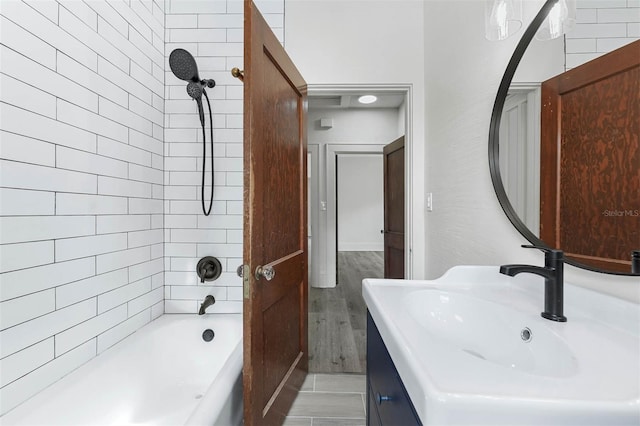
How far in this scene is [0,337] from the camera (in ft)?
2.84

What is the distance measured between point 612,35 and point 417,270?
1452mm

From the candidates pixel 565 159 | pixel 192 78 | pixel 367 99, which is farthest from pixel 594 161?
pixel 367 99

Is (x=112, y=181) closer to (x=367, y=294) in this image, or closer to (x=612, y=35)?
(x=367, y=294)

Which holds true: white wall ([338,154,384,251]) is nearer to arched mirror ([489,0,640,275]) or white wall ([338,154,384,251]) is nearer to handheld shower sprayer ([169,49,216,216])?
handheld shower sprayer ([169,49,216,216])

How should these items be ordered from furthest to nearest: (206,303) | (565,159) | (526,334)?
(206,303) < (565,159) < (526,334)

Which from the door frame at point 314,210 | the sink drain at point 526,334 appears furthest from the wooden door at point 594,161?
the door frame at point 314,210

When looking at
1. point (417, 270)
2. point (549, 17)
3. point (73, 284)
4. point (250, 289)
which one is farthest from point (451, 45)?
point (73, 284)

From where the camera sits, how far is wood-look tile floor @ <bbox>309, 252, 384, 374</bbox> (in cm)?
196

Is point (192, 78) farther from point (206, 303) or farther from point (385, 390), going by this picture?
point (385, 390)

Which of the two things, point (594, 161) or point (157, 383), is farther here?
point (157, 383)

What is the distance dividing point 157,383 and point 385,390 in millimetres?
1264

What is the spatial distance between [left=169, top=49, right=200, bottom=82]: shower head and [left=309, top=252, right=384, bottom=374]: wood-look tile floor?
196 centimetres

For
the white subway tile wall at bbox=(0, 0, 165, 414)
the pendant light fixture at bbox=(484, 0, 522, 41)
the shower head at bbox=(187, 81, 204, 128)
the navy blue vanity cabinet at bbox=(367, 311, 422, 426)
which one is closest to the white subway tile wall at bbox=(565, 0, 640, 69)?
the pendant light fixture at bbox=(484, 0, 522, 41)

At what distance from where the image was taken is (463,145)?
138 centimetres
